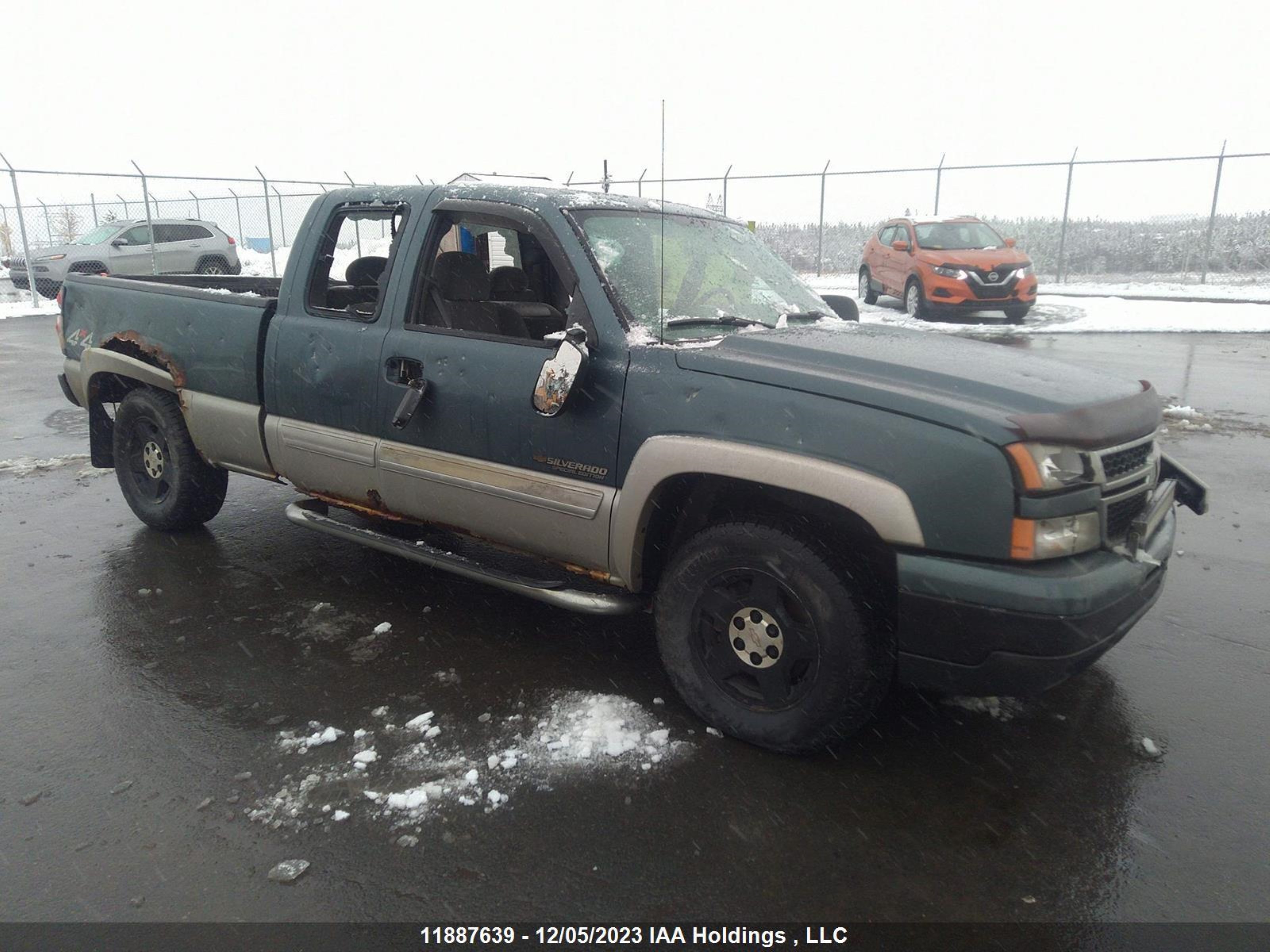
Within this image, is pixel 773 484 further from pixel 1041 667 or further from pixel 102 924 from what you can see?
pixel 102 924

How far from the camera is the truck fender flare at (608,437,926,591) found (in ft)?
8.53

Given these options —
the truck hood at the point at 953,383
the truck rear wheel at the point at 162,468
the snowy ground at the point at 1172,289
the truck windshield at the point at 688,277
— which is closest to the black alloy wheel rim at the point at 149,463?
the truck rear wheel at the point at 162,468

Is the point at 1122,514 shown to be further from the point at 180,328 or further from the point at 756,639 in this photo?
the point at 180,328

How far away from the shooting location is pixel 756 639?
2986 mm

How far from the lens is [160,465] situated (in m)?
5.09

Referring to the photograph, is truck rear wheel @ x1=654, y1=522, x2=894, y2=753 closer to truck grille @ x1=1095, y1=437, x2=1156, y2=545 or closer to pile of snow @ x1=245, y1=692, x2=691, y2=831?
pile of snow @ x1=245, y1=692, x2=691, y2=831

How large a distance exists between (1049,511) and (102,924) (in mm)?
2740

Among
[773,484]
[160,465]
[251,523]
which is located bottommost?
[251,523]

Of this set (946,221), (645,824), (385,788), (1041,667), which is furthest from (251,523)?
(946,221)

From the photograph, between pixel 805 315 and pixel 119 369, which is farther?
pixel 119 369

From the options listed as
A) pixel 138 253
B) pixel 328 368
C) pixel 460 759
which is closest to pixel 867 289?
pixel 138 253

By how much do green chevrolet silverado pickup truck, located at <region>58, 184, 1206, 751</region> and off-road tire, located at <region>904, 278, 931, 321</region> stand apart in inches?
437

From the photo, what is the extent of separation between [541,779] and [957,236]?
14.8m

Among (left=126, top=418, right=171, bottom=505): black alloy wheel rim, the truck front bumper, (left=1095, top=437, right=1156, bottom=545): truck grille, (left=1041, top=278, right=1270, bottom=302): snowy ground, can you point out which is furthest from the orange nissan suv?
the truck front bumper
